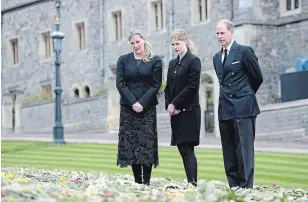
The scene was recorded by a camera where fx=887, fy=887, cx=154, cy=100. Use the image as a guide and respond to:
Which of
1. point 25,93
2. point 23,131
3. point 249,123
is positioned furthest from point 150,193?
point 25,93

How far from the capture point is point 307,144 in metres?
20.4

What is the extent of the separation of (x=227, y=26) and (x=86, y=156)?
9.73 m

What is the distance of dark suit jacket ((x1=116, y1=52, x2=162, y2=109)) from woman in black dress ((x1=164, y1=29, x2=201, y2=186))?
206 millimetres

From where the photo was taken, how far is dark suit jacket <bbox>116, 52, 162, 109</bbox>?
984cm

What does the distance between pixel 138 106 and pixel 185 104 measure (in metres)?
0.53

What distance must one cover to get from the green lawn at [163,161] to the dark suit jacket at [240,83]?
240cm

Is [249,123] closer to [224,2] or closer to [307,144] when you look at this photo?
[307,144]

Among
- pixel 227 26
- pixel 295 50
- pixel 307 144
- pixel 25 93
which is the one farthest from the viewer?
pixel 25 93

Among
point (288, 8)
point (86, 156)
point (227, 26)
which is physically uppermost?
point (288, 8)

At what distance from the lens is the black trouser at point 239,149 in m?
9.17

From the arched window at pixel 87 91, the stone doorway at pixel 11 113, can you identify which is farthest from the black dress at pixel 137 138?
the stone doorway at pixel 11 113

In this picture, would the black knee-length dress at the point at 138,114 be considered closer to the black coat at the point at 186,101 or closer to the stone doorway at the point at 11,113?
the black coat at the point at 186,101

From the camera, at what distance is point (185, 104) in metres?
9.82

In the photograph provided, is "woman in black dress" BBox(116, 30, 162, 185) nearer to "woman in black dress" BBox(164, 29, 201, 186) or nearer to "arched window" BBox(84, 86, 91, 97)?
"woman in black dress" BBox(164, 29, 201, 186)
